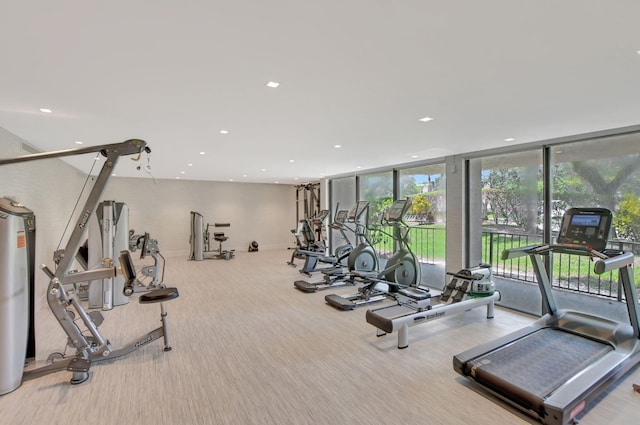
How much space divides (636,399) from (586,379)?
1.58 ft

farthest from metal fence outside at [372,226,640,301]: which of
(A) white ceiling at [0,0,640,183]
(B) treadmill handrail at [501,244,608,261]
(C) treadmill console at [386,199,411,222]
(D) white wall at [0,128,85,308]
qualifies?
(D) white wall at [0,128,85,308]

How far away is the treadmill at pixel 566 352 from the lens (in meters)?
2.15

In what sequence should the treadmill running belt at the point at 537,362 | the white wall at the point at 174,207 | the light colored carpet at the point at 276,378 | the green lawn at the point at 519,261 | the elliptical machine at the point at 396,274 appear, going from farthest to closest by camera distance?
the white wall at the point at 174,207 < the elliptical machine at the point at 396,274 < the green lawn at the point at 519,261 < the treadmill running belt at the point at 537,362 < the light colored carpet at the point at 276,378

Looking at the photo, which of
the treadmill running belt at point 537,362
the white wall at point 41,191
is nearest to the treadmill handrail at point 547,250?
the treadmill running belt at point 537,362

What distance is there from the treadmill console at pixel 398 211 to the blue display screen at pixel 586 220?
2097mm

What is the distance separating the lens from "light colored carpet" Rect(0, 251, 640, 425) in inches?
84.4

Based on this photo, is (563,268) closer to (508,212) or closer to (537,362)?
(508,212)

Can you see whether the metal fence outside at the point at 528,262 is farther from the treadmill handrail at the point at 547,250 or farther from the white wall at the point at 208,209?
the white wall at the point at 208,209

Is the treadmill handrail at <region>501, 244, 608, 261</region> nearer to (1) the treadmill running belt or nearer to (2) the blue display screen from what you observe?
(2) the blue display screen

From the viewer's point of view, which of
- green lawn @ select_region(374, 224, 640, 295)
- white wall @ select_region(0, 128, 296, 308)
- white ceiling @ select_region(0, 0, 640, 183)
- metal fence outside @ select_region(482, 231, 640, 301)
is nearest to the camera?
white ceiling @ select_region(0, 0, 640, 183)

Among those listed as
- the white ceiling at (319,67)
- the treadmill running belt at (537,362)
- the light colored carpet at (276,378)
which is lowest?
the light colored carpet at (276,378)

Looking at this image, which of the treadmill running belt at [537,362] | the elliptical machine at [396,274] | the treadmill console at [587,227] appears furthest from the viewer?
the elliptical machine at [396,274]

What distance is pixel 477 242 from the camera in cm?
Result: 526

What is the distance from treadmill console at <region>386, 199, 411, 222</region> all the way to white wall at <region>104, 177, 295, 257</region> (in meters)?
6.97
